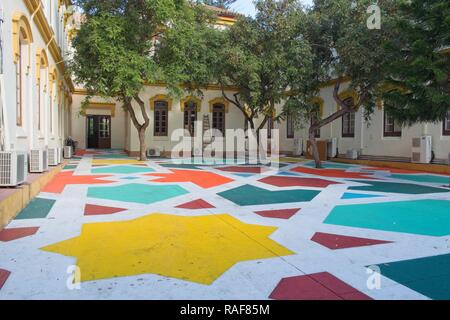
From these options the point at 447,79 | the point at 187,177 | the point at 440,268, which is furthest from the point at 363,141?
the point at 440,268

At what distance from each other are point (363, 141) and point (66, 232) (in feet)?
48.0

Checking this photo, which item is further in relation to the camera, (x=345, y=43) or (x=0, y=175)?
(x=345, y=43)

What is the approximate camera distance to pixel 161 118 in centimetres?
2130

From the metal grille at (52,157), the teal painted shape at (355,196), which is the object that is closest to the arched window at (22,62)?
the metal grille at (52,157)

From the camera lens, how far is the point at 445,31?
28.0 feet

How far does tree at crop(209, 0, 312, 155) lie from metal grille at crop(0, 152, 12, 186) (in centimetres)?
893

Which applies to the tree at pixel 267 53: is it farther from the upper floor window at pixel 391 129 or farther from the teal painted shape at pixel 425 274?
the teal painted shape at pixel 425 274

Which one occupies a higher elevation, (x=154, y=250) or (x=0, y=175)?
(x=0, y=175)

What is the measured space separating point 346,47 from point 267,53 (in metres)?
3.37

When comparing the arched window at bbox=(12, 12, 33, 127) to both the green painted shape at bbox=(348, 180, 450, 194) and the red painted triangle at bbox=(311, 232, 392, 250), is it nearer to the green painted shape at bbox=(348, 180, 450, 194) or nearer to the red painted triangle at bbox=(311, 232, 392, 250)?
the red painted triangle at bbox=(311, 232, 392, 250)

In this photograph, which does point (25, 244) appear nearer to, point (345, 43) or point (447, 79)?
point (447, 79)

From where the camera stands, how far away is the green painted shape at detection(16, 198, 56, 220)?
569cm

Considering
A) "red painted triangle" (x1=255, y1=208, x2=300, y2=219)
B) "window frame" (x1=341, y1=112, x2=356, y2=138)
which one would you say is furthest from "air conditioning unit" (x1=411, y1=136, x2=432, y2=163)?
"red painted triangle" (x1=255, y1=208, x2=300, y2=219)

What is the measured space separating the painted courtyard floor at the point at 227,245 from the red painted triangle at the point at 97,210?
16mm
